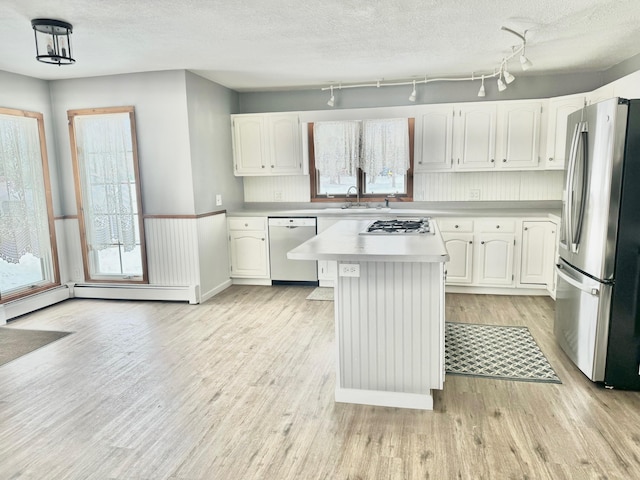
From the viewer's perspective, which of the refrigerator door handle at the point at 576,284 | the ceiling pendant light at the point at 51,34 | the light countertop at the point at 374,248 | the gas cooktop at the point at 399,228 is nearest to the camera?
the light countertop at the point at 374,248

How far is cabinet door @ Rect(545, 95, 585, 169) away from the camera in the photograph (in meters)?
4.52

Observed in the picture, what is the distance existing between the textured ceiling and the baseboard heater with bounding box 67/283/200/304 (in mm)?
2303

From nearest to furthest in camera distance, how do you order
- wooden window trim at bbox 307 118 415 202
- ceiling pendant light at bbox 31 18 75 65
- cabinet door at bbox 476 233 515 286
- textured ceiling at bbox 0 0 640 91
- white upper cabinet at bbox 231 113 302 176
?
textured ceiling at bbox 0 0 640 91
ceiling pendant light at bbox 31 18 75 65
cabinet door at bbox 476 233 515 286
wooden window trim at bbox 307 118 415 202
white upper cabinet at bbox 231 113 302 176

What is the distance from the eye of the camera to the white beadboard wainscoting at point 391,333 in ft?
7.93

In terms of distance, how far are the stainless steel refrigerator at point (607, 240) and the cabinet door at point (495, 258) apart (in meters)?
1.75

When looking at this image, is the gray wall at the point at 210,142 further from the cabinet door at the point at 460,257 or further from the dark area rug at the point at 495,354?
the dark area rug at the point at 495,354

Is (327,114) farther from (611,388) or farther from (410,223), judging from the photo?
(611,388)

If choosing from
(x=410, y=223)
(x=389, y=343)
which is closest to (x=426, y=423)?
(x=389, y=343)

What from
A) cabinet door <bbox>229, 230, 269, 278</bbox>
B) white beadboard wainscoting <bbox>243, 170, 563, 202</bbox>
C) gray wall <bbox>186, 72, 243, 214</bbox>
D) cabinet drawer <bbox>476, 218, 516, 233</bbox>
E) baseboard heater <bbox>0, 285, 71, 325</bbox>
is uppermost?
gray wall <bbox>186, 72, 243, 214</bbox>

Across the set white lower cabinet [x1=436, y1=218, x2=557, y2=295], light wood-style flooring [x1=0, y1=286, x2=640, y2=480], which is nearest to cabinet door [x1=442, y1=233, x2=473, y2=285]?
white lower cabinet [x1=436, y1=218, x2=557, y2=295]

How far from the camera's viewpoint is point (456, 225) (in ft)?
15.7

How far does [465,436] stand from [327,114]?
4021 mm

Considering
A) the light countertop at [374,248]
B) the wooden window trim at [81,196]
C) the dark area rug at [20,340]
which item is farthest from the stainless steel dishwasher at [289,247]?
the dark area rug at [20,340]

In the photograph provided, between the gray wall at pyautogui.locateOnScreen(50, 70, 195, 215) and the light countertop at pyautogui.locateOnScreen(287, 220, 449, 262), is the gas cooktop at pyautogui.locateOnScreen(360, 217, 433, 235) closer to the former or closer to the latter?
the light countertop at pyautogui.locateOnScreen(287, 220, 449, 262)
